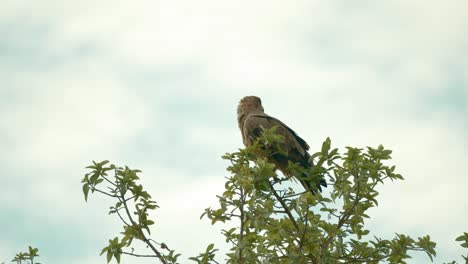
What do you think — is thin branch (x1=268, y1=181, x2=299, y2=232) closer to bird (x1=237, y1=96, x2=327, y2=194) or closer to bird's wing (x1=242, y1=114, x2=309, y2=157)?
bird (x1=237, y1=96, x2=327, y2=194)

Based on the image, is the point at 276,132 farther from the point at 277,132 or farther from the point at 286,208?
the point at 286,208

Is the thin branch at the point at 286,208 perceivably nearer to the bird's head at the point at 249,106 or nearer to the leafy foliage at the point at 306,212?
the leafy foliage at the point at 306,212

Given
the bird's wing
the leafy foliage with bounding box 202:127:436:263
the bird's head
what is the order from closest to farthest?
the leafy foliage with bounding box 202:127:436:263 < the bird's wing < the bird's head

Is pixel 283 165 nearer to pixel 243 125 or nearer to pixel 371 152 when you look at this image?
pixel 243 125

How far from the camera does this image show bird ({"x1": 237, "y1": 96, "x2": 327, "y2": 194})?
9523 mm

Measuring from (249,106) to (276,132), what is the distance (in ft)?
4.39

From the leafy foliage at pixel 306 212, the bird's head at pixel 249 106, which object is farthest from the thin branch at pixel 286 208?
the bird's head at pixel 249 106

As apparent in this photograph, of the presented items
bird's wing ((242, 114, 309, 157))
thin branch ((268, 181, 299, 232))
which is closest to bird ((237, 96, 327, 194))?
bird's wing ((242, 114, 309, 157))

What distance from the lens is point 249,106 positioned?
11.1 meters

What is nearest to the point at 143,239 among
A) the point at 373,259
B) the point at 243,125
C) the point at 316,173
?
the point at 316,173

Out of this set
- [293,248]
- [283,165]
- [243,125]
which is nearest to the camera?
[293,248]

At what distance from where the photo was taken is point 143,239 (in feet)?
20.0

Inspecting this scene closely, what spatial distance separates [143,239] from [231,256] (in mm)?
877

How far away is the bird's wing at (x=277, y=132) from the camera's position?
9.78 metres
